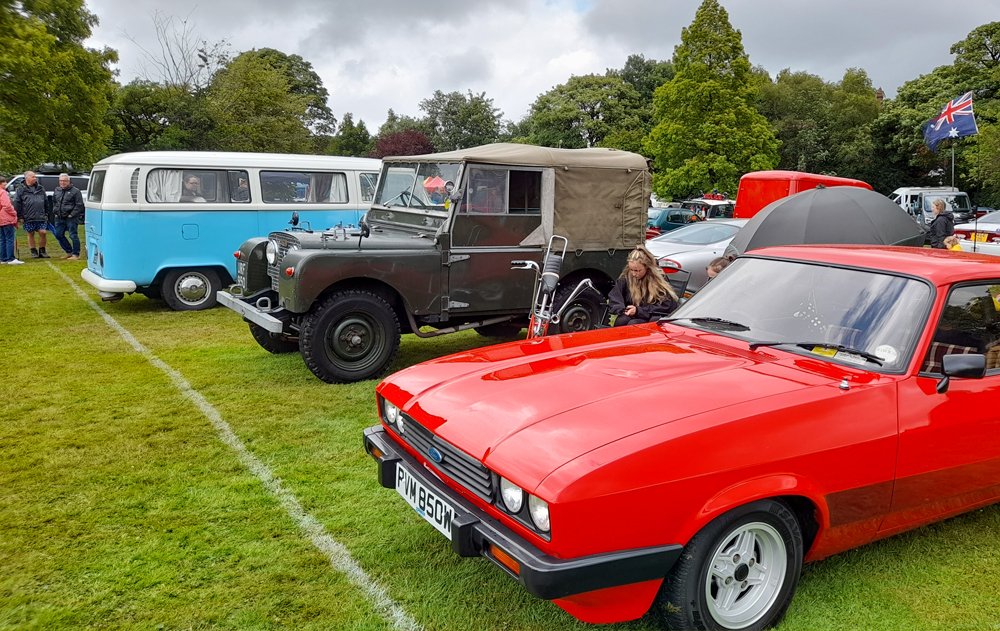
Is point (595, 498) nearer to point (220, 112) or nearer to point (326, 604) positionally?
point (326, 604)

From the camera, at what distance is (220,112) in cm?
2502

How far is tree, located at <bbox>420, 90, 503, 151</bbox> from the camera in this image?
Answer: 59.2 m

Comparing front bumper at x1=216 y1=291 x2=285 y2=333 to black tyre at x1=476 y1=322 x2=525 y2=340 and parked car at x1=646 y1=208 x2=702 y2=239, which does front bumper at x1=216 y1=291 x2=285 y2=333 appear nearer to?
black tyre at x1=476 y1=322 x2=525 y2=340

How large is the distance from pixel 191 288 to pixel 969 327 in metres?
9.92

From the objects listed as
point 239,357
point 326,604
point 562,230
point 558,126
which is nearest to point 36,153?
point 239,357

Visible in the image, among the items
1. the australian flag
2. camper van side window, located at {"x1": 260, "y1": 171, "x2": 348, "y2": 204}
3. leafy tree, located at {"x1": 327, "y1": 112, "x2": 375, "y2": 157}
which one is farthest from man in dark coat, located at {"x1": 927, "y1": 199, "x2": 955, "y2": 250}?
leafy tree, located at {"x1": 327, "y1": 112, "x2": 375, "y2": 157}

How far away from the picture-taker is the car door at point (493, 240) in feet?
23.5

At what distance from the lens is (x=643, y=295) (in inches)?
253

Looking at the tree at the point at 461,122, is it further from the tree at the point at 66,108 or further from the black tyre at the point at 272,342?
the black tyre at the point at 272,342

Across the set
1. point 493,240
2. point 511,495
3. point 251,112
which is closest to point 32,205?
point 251,112

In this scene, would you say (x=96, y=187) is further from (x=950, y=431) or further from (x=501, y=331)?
(x=950, y=431)

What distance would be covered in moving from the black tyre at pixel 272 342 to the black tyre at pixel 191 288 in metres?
3.23

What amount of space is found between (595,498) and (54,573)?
268 cm

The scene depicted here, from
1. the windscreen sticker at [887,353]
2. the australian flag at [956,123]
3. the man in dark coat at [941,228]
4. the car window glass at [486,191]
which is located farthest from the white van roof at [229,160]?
the australian flag at [956,123]
